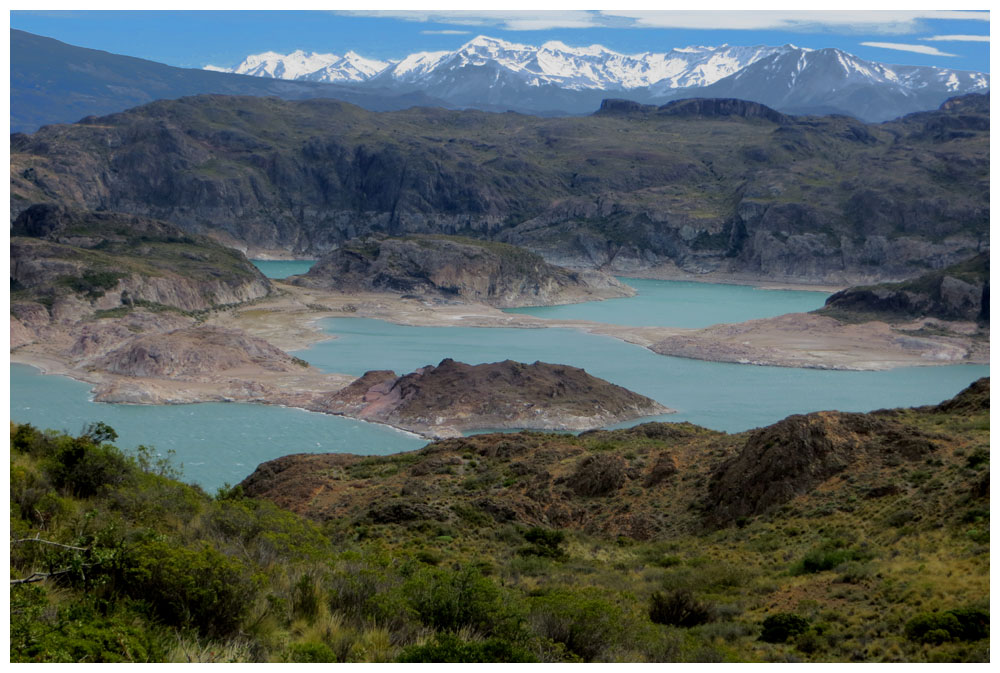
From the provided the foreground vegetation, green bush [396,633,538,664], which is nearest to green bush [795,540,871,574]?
the foreground vegetation

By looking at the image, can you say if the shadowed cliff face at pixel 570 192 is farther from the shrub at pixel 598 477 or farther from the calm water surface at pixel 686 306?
the shrub at pixel 598 477

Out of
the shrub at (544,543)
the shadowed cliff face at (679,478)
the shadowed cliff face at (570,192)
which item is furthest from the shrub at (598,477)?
the shadowed cliff face at (570,192)

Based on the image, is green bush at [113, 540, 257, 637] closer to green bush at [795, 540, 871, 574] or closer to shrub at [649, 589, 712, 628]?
shrub at [649, 589, 712, 628]

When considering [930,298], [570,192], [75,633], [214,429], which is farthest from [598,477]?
[570,192]

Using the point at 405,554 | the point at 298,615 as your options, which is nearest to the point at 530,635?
the point at 298,615

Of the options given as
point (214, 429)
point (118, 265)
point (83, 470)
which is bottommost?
point (214, 429)

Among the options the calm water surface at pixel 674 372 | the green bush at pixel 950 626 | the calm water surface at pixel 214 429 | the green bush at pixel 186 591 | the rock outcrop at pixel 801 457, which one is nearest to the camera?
the green bush at pixel 186 591

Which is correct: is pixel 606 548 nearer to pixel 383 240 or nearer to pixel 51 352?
pixel 51 352

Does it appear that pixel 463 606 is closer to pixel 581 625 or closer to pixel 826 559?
pixel 581 625
